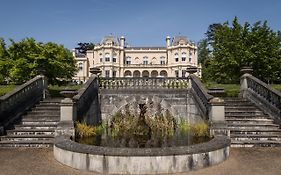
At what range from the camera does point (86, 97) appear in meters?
11.2

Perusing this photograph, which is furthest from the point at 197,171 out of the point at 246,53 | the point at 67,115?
the point at 246,53

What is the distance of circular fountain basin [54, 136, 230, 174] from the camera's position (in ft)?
19.6

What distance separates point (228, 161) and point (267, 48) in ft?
53.1

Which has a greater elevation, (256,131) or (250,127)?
(250,127)

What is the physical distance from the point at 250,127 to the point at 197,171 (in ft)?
14.7

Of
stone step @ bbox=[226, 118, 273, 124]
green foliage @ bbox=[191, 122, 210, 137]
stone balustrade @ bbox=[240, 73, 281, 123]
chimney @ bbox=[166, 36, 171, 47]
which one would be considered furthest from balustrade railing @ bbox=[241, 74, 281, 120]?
chimney @ bbox=[166, 36, 171, 47]

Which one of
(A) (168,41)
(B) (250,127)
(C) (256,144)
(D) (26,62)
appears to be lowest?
(C) (256,144)

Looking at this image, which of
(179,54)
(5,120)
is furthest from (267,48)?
(179,54)

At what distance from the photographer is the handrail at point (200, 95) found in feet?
32.2

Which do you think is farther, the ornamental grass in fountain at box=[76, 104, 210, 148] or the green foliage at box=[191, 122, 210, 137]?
the green foliage at box=[191, 122, 210, 137]

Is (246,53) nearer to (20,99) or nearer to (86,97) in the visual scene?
(86,97)

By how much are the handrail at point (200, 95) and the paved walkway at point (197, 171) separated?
202 cm

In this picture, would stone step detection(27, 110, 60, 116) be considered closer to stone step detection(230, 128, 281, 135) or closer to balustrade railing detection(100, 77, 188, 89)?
balustrade railing detection(100, 77, 188, 89)

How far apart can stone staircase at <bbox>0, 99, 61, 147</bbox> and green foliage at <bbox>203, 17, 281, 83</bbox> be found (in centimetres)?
1396
